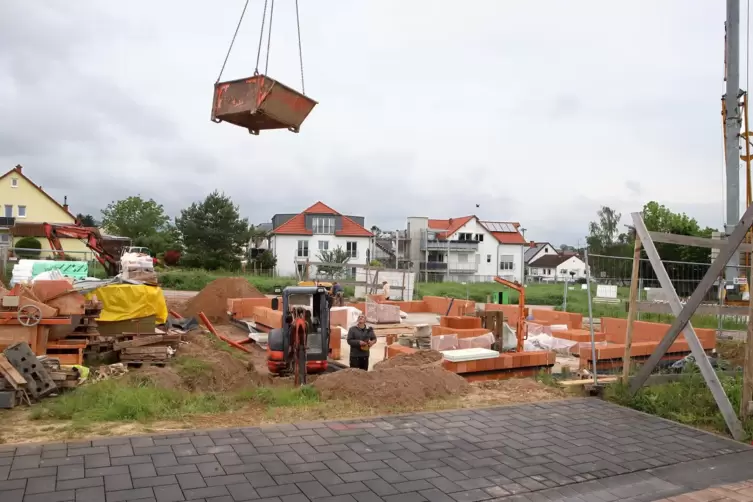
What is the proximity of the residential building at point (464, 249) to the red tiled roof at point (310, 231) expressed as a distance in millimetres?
11064

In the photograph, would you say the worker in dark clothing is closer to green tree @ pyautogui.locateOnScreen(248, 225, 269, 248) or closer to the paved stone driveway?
the paved stone driveway

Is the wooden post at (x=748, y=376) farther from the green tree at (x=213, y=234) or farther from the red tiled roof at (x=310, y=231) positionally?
the red tiled roof at (x=310, y=231)

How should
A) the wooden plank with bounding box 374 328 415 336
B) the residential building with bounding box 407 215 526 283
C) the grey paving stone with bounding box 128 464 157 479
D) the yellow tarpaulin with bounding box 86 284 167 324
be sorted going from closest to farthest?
the grey paving stone with bounding box 128 464 157 479, the yellow tarpaulin with bounding box 86 284 167 324, the wooden plank with bounding box 374 328 415 336, the residential building with bounding box 407 215 526 283

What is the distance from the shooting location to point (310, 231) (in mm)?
60625

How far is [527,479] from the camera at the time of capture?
5129 mm

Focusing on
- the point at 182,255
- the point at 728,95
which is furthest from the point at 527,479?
the point at 182,255

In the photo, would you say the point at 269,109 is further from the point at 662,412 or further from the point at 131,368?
the point at 662,412

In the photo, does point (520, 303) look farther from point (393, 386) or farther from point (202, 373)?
point (202, 373)

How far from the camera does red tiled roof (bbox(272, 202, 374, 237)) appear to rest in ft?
198

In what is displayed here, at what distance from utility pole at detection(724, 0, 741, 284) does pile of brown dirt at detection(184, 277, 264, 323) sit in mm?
16461

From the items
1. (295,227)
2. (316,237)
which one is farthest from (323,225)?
(295,227)

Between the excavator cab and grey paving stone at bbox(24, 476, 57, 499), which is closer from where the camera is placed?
grey paving stone at bbox(24, 476, 57, 499)

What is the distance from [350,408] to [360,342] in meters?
3.71

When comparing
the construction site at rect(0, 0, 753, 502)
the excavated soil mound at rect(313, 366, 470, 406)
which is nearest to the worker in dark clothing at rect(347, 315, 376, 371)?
the construction site at rect(0, 0, 753, 502)
